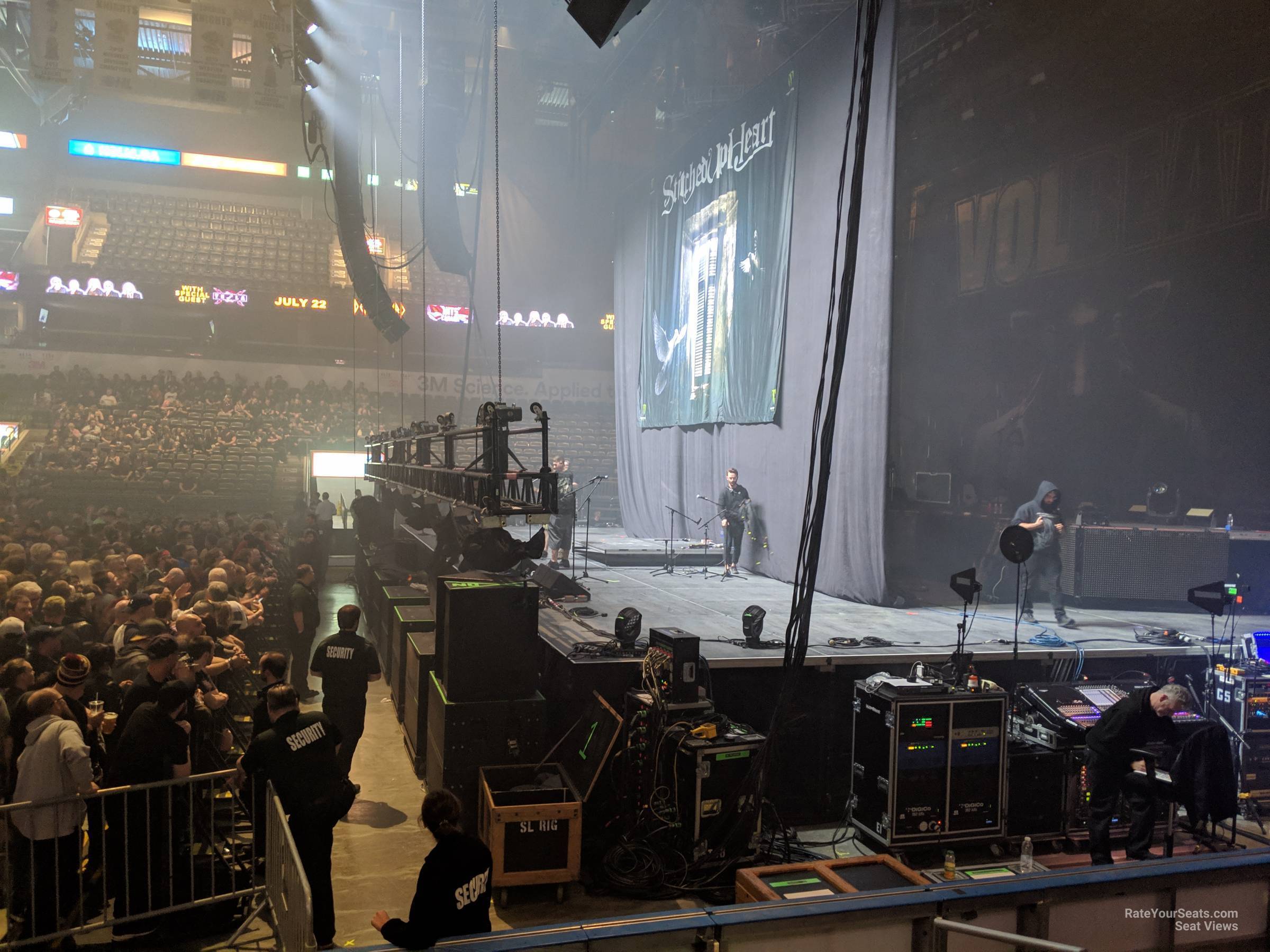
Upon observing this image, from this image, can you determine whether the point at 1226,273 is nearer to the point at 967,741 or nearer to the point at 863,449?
the point at 863,449

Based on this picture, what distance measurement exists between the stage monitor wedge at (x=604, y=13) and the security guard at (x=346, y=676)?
380 cm

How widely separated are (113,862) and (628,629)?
3397mm

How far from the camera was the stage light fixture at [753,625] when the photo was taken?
657cm

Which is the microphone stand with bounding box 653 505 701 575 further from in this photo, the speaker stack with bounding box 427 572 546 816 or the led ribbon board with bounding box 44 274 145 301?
the led ribbon board with bounding box 44 274 145 301

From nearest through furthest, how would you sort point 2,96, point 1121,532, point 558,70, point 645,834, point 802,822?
point 645,834, point 802,822, point 1121,532, point 558,70, point 2,96

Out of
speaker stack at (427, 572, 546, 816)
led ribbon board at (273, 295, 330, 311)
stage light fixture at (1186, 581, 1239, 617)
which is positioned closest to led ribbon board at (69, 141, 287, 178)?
led ribbon board at (273, 295, 330, 311)

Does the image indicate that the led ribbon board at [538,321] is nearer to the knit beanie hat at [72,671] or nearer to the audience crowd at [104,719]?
the audience crowd at [104,719]

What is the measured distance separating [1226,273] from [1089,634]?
5482mm

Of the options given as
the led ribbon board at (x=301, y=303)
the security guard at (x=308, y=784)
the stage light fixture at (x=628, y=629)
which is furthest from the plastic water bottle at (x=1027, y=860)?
the led ribbon board at (x=301, y=303)

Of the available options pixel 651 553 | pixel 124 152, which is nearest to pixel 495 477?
pixel 651 553

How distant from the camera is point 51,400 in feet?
68.0

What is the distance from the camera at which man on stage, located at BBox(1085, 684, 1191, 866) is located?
5.16m

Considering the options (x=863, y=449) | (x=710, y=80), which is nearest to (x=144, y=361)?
(x=710, y=80)

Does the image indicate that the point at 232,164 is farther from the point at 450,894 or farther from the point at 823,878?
the point at 823,878
